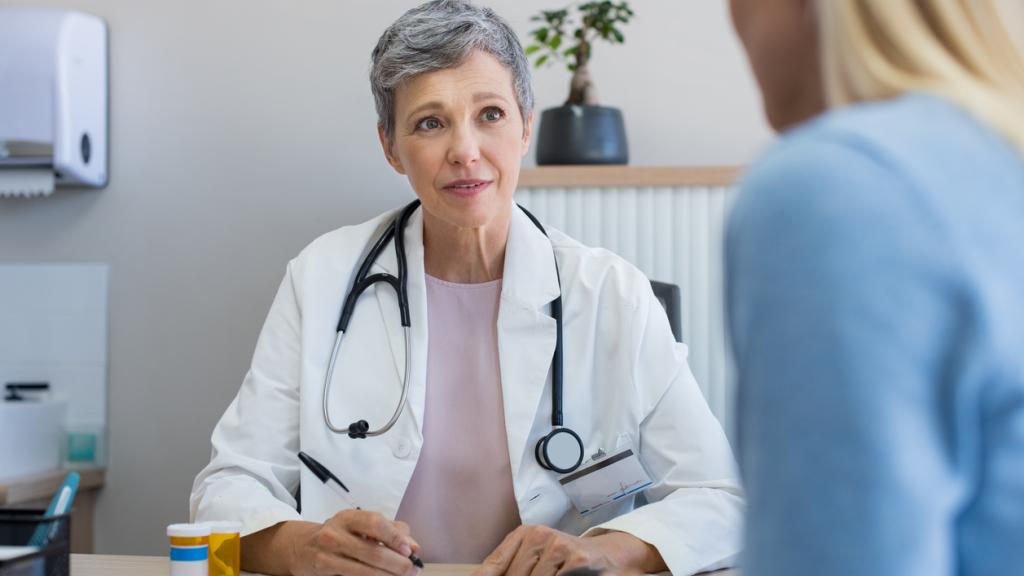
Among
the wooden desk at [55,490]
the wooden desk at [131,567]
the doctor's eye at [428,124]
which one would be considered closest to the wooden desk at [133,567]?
the wooden desk at [131,567]

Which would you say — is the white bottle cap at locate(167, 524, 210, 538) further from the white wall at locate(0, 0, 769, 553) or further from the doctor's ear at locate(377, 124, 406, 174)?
the white wall at locate(0, 0, 769, 553)

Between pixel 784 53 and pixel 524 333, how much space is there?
1074mm

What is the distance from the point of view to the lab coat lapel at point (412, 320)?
5.03 ft

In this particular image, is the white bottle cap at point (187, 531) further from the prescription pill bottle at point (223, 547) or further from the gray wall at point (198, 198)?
the gray wall at point (198, 198)

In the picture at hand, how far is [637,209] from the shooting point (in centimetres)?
216

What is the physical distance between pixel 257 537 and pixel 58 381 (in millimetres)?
1471

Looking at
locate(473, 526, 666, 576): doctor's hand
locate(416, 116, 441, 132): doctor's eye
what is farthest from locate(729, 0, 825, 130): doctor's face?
locate(416, 116, 441, 132): doctor's eye

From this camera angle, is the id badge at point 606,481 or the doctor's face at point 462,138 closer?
the id badge at point 606,481

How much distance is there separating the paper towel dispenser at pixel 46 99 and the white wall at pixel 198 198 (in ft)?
0.39

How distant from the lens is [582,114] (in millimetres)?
2168

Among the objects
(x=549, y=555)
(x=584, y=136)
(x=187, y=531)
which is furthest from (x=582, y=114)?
(x=187, y=531)

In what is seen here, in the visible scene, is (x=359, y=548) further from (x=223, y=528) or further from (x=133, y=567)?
(x=133, y=567)

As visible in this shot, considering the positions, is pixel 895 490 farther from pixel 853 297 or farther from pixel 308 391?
pixel 308 391

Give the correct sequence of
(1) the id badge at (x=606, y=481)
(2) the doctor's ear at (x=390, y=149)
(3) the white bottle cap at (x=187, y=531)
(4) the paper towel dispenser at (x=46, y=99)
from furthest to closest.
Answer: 1. (4) the paper towel dispenser at (x=46, y=99)
2. (2) the doctor's ear at (x=390, y=149)
3. (1) the id badge at (x=606, y=481)
4. (3) the white bottle cap at (x=187, y=531)
